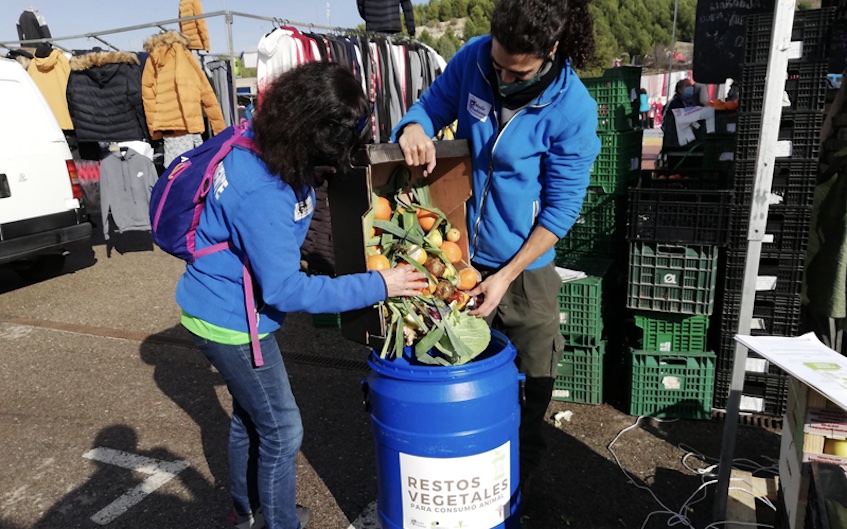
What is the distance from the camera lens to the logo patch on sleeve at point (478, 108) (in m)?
2.52

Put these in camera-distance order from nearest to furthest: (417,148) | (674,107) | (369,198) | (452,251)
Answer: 1. (369,198)
2. (417,148)
3. (452,251)
4. (674,107)

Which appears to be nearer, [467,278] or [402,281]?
[402,281]

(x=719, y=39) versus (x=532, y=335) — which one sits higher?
(x=719, y=39)

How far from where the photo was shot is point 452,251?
248 cm

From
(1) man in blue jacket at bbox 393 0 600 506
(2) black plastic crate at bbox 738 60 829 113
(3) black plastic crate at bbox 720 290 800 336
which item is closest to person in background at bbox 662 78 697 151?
(2) black plastic crate at bbox 738 60 829 113

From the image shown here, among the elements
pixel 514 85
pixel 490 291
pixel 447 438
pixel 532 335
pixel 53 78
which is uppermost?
pixel 53 78

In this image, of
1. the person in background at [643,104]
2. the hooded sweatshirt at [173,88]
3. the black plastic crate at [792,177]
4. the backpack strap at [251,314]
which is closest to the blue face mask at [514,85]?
the backpack strap at [251,314]

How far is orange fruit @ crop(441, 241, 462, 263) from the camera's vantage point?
2.47 meters

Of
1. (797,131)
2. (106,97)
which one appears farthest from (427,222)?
(106,97)

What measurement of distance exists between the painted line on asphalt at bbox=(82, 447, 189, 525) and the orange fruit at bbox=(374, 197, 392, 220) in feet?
6.51

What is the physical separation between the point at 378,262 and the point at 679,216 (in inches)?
81.7

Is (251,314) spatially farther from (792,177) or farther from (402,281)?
(792,177)

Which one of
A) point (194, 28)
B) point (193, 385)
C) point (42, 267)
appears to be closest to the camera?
point (193, 385)

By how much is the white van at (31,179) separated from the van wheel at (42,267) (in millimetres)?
912
